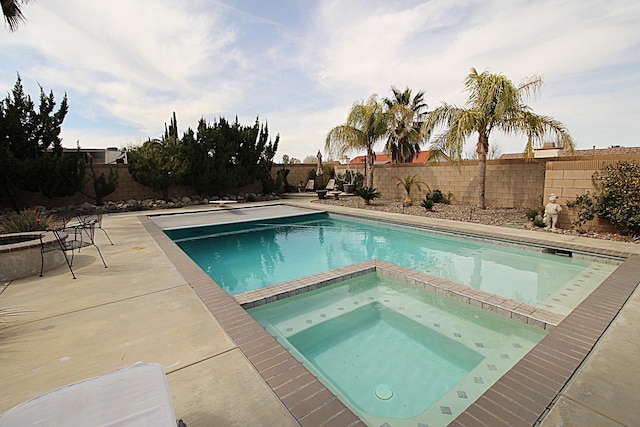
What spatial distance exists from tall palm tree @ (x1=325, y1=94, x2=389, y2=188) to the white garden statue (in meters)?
8.26

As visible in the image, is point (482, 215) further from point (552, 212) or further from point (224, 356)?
point (224, 356)

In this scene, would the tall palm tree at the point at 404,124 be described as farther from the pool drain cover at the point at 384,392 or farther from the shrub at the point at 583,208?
the pool drain cover at the point at 384,392

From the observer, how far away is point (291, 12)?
10.8 meters

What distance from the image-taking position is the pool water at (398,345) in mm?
2707

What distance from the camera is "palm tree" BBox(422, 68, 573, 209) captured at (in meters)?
9.66

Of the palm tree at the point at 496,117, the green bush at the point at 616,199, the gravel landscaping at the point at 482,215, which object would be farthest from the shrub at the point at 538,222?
the palm tree at the point at 496,117

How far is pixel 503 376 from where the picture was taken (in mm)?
2422

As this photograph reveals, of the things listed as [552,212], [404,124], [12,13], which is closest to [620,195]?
[552,212]

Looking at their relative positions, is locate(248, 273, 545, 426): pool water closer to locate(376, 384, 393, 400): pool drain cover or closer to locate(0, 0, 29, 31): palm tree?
locate(376, 384, 393, 400): pool drain cover

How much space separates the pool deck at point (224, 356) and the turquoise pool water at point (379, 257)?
39.4 inches

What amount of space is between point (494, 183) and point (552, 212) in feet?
14.9

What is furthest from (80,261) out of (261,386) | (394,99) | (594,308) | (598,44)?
(394,99)

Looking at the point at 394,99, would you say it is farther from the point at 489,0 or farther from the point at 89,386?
the point at 89,386

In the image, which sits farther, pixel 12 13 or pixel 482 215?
pixel 482 215
